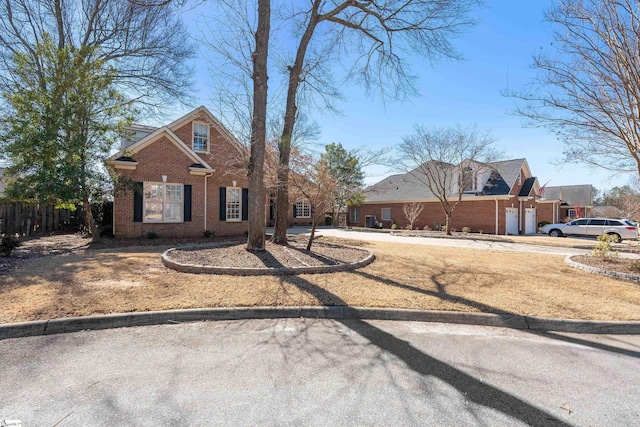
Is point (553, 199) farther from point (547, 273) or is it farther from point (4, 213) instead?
point (4, 213)

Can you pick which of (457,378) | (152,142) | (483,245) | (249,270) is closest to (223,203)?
(152,142)

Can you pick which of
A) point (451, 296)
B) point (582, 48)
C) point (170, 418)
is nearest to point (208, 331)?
point (170, 418)

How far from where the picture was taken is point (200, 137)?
55.0ft

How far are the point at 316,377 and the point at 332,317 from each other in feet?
5.68

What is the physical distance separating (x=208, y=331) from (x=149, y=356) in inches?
31.5

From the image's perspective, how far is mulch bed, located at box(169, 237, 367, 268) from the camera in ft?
24.3

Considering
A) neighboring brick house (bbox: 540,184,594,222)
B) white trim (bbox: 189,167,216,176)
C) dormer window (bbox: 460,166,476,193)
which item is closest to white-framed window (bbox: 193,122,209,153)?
white trim (bbox: 189,167,216,176)

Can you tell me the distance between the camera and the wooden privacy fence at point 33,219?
1298 cm

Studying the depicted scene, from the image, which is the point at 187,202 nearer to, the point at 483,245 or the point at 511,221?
the point at 483,245

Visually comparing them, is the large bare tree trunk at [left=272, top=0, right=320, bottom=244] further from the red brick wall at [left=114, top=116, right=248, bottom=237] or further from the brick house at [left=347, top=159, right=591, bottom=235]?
the brick house at [left=347, top=159, right=591, bottom=235]

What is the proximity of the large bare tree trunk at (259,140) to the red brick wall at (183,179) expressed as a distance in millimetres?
4552

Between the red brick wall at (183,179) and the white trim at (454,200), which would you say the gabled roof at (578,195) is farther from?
the red brick wall at (183,179)

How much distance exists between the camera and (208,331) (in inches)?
159

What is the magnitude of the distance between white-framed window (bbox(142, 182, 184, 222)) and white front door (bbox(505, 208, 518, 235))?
2142 cm
